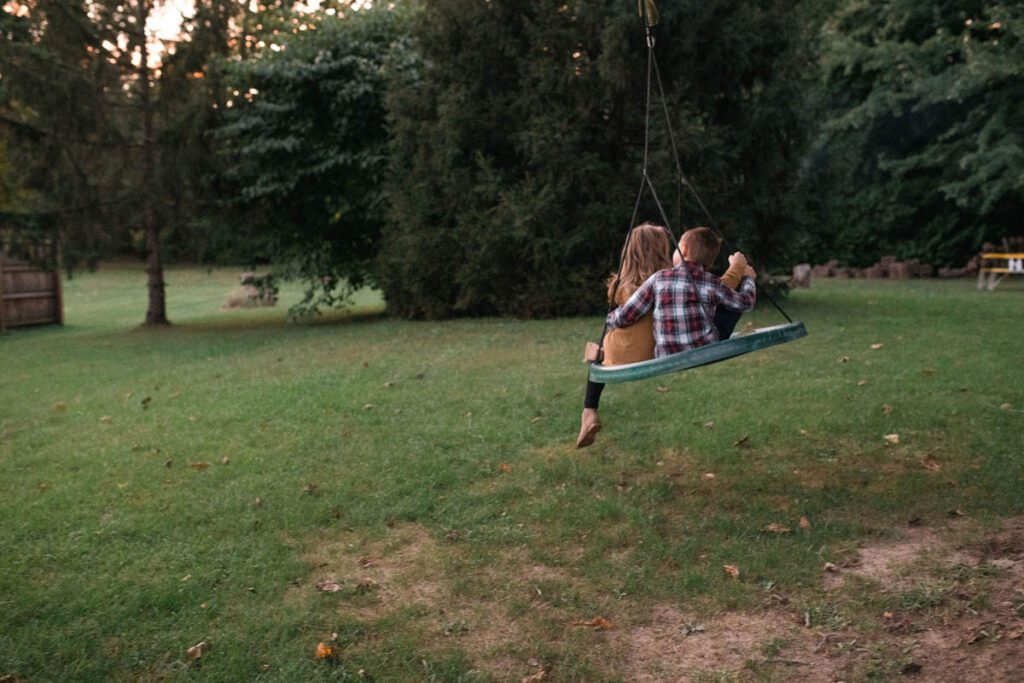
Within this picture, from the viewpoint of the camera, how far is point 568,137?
15.3m

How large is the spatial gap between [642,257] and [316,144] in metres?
13.5

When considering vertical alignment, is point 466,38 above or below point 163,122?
above

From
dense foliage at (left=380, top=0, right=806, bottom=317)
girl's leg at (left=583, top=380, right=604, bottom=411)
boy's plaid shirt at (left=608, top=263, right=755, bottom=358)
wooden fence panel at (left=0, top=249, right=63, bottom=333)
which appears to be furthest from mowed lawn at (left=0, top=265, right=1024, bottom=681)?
wooden fence panel at (left=0, top=249, right=63, bottom=333)

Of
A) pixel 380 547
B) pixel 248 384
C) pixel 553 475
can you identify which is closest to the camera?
pixel 380 547

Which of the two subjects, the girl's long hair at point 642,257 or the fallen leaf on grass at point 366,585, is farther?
the girl's long hair at point 642,257

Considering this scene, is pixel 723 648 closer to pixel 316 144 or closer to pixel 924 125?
pixel 316 144

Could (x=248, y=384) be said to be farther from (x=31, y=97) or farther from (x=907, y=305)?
(x=907, y=305)

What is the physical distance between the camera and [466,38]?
53.6ft

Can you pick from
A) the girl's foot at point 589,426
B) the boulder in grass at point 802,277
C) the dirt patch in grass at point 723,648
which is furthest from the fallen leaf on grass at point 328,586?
the boulder in grass at point 802,277

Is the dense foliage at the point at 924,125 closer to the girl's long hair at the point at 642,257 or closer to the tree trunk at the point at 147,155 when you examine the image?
the tree trunk at the point at 147,155

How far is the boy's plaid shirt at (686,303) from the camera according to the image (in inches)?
226

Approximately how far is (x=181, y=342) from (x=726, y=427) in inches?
447

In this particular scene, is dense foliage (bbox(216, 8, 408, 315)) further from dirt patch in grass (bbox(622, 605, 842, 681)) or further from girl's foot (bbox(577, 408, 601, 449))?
dirt patch in grass (bbox(622, 605, 842, 681))

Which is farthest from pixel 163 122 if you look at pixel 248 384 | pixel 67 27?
pixel 248 384
